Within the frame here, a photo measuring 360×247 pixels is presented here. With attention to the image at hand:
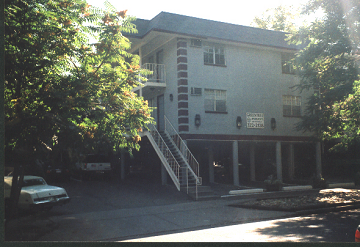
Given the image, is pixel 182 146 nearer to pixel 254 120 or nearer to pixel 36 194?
pixel 254 120

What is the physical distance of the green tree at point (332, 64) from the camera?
14.9m

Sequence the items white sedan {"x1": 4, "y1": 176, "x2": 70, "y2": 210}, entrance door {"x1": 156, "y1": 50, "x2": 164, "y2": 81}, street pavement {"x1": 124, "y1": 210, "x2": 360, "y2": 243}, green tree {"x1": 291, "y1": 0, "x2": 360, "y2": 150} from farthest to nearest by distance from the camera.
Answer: entrance door {"x1": 156, "y1": 50, "x2": 164, "y2": 81} → green tree {"x1": 291, "y1": 0, "x2": 360, "y2": 150} → white sedan {"x1": 4, "y1": 176, "x2": 70, "y2": 210} → street pavement {"x1": 124, "y1": 210, "x2": 360, "y2": 243}

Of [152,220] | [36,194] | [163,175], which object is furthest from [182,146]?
[36,194]

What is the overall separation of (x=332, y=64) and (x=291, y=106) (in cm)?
428

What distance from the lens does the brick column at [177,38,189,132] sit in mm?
17125

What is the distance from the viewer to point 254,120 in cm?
1873

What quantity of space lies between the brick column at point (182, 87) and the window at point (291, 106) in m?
6.05

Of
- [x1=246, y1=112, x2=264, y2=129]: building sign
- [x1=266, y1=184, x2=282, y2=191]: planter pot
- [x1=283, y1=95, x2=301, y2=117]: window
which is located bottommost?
[x1=266, y1=184, x2=282, y2=191]: planter pot

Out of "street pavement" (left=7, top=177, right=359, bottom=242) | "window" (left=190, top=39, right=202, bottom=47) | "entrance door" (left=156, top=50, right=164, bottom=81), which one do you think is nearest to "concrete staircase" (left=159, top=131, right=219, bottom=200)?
"street pavement" (left=7, top=177, right=359, bottom=242)

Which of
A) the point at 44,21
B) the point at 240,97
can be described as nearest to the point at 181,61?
the point at 240,97

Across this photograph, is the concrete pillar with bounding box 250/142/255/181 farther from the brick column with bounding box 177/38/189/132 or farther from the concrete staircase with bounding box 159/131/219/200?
the concrete staircase with bounding box 159/131/219/200

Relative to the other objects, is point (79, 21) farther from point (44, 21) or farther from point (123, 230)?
point (123, 230)

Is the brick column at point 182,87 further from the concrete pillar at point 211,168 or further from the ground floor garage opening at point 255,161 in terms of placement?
the concrete pillar at point 211,168

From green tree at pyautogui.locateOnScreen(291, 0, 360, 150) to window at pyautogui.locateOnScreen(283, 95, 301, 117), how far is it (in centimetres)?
205
